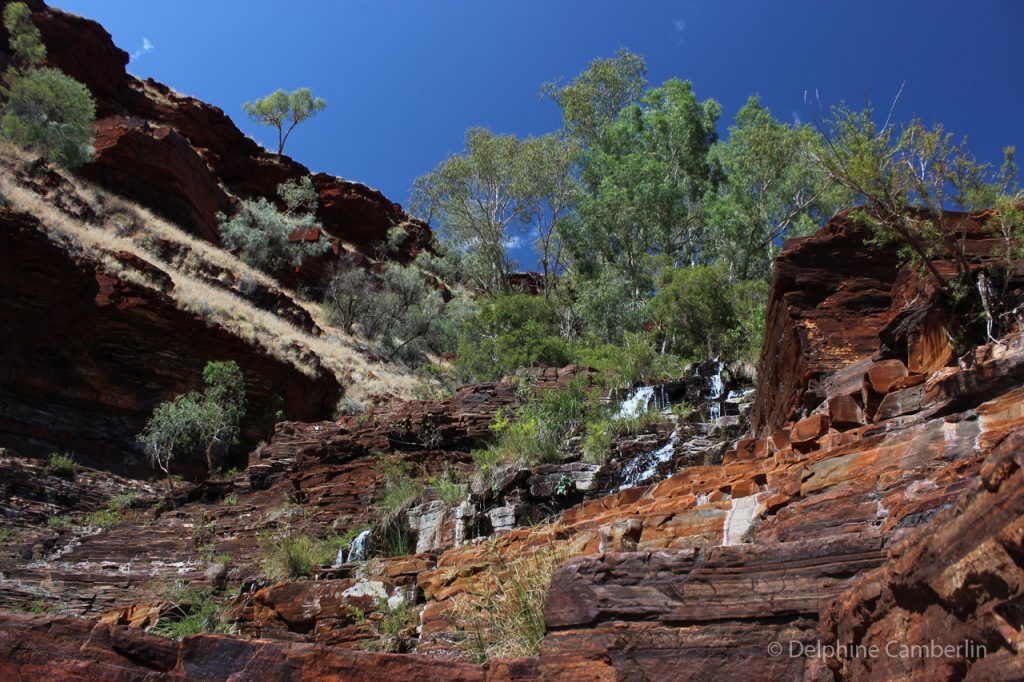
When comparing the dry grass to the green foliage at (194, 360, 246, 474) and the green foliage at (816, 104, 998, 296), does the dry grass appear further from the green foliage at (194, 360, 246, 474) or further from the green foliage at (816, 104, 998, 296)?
the green foliage at (816, 104, 998, 296)

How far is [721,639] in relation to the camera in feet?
11.6

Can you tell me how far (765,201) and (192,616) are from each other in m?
20.5

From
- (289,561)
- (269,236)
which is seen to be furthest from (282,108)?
(289,561)

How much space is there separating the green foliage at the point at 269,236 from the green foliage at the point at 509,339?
42.7 feet

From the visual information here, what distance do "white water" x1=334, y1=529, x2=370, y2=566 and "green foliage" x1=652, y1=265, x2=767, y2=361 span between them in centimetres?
1022

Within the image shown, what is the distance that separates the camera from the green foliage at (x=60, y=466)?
47.3 feet

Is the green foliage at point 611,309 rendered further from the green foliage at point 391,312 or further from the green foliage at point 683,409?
the green foliage at point 683,409

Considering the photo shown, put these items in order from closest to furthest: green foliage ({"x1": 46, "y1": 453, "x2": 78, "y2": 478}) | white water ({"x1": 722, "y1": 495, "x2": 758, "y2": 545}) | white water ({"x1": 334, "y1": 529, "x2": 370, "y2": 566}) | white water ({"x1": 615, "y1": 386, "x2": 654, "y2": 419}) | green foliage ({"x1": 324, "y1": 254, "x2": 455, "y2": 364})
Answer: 1. white water ({"x1": 722, "y1": 495, "x2": 758, "y2": 545})
2. white water ({"x1": 334, "y1": 529, "x2": 370, "y2": 566})
3. white water ({"x1": 615, "y1": 386, "x2": 654, "y2": 419})
4. green foliage ({"x1": 46, "y1": 453, "x2": 78, "y2": 478})
5. green foliage ({"x1": 324, "y1": 254, "x2": 455, "y2": 364})

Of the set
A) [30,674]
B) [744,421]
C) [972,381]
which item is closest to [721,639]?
[972,381]

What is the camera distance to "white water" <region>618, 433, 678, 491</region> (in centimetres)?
994

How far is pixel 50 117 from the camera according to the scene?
27875mm

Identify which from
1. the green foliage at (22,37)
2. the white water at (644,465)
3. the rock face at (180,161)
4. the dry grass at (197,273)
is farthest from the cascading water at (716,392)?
the green foliage at (22,37)

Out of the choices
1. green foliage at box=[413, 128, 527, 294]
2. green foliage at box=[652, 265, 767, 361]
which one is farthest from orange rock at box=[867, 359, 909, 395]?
green foliage at box=[413, 128, 527, 294]

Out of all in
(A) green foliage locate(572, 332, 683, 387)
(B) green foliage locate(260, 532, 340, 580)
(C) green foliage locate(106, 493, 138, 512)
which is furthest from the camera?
(A) green foliage locate(572, 332, 683, 387)
